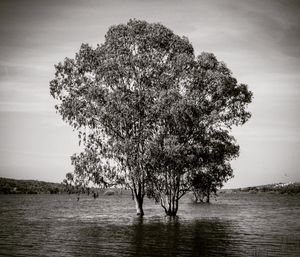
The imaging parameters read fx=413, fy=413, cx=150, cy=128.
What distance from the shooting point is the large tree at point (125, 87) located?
4497 cm

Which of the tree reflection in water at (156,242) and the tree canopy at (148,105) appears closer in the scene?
the tree reflection in water at (156,242)

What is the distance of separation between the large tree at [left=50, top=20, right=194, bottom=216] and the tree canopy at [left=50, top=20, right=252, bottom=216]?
0.11 meters

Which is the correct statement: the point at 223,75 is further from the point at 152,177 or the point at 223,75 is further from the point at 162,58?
the point at 152,177

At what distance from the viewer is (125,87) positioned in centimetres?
4675

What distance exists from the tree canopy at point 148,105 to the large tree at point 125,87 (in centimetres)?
11

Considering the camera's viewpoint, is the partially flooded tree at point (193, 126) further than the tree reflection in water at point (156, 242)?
Yes

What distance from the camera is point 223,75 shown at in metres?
47.0

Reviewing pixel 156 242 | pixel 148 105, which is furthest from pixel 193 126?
pixel 156 242

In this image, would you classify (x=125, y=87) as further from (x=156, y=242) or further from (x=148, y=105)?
(x=156, y=242)

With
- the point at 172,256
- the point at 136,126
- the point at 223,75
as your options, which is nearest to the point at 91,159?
the point at 136,126

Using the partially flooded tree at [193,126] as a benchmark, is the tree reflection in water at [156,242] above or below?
below

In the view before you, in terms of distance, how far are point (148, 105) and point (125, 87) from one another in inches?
166

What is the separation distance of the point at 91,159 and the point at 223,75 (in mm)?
17853

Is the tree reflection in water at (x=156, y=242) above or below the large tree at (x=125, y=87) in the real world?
below
